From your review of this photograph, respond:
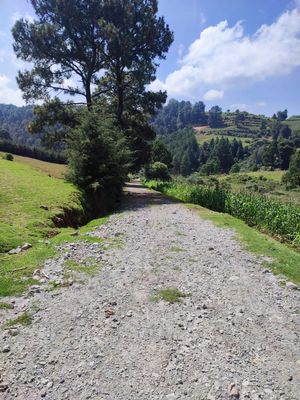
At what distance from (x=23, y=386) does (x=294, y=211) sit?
13.5 meters

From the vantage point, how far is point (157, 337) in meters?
6.06

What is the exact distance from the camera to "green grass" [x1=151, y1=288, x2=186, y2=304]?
7.50 meters

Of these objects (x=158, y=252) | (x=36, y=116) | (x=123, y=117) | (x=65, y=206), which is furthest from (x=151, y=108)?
(x=158, y=252)

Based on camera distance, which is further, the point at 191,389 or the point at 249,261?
the point at 249,261

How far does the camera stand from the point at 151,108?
33156mm

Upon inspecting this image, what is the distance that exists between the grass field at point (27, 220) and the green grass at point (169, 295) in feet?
9.86

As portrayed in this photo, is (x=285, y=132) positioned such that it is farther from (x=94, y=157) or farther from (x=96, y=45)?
(x=94, y=157)

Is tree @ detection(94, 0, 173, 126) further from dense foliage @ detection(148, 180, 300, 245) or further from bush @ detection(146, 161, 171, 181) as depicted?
bush @ detection(146, 161, 171, 181)

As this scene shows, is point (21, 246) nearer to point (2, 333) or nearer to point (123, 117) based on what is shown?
point (2, 333)

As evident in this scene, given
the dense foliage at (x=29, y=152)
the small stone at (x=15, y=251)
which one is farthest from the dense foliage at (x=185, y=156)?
the small stone at (x=15, y=251)

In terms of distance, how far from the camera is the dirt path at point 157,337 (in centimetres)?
488

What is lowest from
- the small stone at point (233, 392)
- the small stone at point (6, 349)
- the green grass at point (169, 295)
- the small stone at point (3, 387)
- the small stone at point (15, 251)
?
the small stone at point (3, 387)

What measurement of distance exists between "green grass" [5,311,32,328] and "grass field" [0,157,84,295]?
41.7 inches

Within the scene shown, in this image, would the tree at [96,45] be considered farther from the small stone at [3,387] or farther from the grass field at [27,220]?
the small stone at [3,387]
